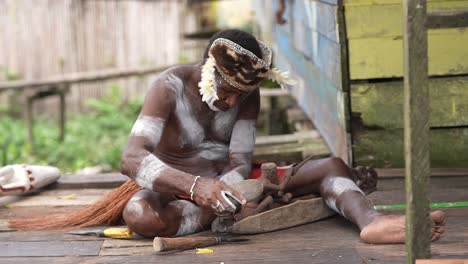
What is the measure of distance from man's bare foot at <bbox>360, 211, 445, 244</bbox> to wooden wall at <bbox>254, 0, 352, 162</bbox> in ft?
4.29

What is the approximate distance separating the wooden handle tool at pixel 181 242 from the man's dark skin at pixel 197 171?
0.16 metres

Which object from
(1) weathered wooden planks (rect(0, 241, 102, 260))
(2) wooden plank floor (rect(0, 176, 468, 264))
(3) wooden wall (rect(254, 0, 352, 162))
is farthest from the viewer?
(3) wooden wall (rect(254, 0, 352, 162))

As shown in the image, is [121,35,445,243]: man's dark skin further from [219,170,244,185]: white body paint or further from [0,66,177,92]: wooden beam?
[0,66,177,92]: wooden beam

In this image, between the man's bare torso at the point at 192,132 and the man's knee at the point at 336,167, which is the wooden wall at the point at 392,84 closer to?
the man's knee at the point at 336,167

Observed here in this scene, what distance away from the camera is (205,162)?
4422 mm

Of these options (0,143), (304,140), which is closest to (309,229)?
(304,140)

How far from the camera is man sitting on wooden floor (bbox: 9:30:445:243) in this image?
381 centimetres

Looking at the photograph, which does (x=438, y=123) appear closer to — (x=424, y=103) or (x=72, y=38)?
(x=424, y=103)

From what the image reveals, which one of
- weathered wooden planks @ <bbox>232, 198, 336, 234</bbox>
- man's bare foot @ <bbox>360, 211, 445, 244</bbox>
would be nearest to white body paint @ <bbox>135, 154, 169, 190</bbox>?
weathered wooden planks @ <bbox>232, 198, 336, 234</bbox>

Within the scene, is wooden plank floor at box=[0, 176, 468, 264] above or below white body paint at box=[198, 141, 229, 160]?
below

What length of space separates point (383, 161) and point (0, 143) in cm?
729

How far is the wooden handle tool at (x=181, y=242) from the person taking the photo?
3717 mm

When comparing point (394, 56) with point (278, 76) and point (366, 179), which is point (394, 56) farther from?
point (278, 76)

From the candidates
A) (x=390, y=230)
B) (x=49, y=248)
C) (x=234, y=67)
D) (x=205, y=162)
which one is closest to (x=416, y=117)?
(x=390, y=230)
